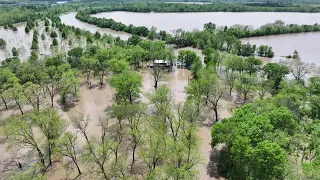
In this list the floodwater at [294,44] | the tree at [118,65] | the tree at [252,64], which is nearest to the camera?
the tree at [118,65]

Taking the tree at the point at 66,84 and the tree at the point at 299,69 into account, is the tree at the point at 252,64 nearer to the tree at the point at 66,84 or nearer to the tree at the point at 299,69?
the tree at the point at 299,69

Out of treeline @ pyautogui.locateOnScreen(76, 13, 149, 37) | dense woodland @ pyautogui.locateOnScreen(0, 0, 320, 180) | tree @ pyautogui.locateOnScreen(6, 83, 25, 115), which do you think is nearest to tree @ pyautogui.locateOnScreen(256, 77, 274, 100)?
dense woodland @ pyautogui.locateOnScreen(0, 0, 320, 180)

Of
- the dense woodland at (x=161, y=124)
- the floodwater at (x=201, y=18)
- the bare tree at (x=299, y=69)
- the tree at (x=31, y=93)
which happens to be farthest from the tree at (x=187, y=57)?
the floodwater at (x=201, y=18)

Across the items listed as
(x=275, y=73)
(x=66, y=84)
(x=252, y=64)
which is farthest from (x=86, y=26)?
(x=275, y=73)

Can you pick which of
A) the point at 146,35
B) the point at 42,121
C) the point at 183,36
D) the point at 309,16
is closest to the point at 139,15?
the point at 146,35

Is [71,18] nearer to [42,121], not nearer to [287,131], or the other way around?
[42,121]

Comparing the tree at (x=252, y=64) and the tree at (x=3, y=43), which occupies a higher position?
the tree at (x=3, y=43)

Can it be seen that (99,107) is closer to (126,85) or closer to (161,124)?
(126,85)
